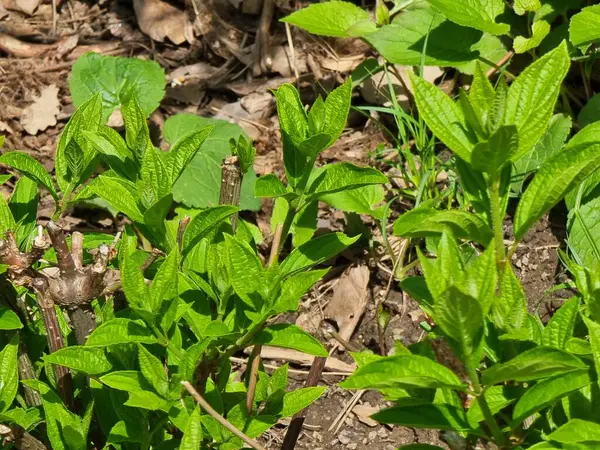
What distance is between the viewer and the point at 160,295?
1252 mm

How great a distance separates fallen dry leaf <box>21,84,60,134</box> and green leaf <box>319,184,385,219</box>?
58.2 inches

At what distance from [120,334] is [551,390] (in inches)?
25.4

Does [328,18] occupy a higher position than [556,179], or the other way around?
[556,179]

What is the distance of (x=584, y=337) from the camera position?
1.35 meters

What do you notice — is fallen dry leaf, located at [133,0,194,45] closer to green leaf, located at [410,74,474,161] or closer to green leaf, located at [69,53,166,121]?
green leaf, located at [69,53,166,121]

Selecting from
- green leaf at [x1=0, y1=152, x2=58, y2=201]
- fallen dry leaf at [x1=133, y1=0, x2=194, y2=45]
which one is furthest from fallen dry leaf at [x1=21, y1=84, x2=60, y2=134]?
green leaf at [x1=0, y1=152, x2=58, y2=201]

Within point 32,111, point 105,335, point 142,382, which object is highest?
point 105,335

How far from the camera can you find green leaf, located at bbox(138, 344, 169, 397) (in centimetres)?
130

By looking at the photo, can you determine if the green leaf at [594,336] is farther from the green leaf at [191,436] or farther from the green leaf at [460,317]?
the green leaf at [191,436]

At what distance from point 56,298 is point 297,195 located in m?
0.44

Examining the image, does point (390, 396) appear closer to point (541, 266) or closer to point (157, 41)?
point (541, 266)

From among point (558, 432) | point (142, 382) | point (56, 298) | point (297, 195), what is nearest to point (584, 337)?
point (558, 432)

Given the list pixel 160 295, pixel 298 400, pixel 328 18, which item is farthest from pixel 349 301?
pixel 160 295

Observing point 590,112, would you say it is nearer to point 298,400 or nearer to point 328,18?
point 328,18
